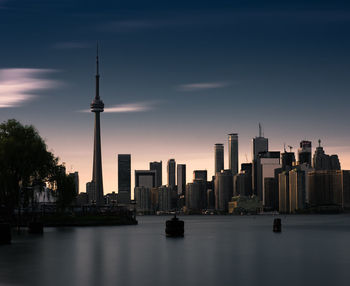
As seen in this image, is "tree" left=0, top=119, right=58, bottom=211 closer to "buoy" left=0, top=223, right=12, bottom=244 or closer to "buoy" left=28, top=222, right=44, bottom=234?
"buoy" left=28, top=222, right=44, bottom=234

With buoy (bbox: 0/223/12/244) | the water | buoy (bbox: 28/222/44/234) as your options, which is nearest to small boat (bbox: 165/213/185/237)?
the water

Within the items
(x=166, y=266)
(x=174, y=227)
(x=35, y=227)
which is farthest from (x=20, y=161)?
(x=166, y=266)

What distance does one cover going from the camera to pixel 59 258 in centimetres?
6438

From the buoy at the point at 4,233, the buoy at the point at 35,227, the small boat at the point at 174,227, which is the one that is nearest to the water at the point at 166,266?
the buoy at the point at 4,233

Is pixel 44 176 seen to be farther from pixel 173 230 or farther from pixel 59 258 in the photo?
pixel 59 258

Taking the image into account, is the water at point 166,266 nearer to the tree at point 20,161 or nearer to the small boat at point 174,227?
the small boat at point 174,227

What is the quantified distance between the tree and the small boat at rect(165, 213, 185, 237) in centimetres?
2484

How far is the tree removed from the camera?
105 metres

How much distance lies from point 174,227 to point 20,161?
28.7 metres

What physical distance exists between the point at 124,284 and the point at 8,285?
7.84 metres

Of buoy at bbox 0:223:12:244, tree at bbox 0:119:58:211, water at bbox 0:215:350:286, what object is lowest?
water at bbox 0:215:350:286

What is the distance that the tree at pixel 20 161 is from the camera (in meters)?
105

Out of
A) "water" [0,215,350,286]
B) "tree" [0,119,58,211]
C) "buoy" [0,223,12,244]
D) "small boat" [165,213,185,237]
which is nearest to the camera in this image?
"water" [0,215,350,286]

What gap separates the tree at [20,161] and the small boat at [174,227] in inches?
978
